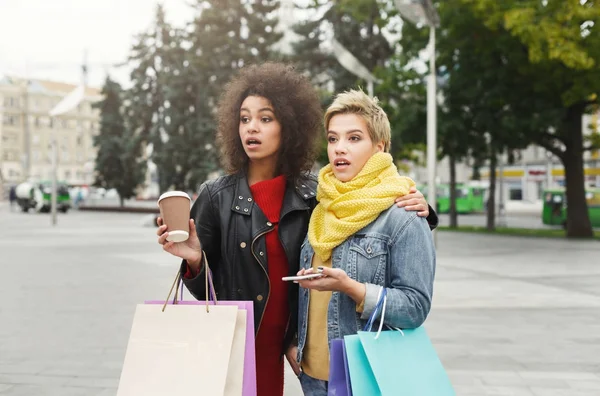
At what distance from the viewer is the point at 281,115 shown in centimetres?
282

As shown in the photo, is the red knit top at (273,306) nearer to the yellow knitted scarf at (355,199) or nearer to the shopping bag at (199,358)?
the yellow knitted scarf at (355,199)

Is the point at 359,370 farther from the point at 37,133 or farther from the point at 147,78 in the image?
the point at 37,133

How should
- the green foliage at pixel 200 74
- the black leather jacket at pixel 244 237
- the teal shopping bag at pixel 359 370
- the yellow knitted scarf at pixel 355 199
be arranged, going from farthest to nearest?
the green foliage at pixel 200 74 → the black leather jacket at pixel 244 237 → the yellow knitted scarf at pixel 355 199 → the teal shopping bag at pixel 359 370

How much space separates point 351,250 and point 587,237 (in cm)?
2095

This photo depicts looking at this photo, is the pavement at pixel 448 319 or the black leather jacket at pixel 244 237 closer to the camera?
the black leather jacket at pixel 244 237

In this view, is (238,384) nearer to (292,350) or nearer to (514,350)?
(292,350)

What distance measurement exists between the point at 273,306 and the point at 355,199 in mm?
630

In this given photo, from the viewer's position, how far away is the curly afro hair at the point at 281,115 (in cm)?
285

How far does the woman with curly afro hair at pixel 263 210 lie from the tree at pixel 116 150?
46976mm

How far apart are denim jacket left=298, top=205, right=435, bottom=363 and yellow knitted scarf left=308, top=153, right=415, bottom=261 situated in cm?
4

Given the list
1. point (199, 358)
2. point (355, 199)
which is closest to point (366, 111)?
point (355, 199)

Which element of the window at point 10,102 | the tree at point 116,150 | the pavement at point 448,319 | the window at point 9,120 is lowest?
the pavement at point 448,319

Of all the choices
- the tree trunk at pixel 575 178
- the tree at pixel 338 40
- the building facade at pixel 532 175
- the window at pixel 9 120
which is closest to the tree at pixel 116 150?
the tree at pixel 338 40

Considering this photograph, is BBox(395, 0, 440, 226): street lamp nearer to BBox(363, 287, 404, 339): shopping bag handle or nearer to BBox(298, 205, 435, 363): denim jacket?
BBox(298, 205, 435, 363): denim jacket
